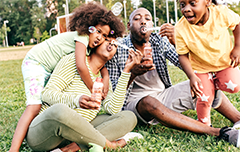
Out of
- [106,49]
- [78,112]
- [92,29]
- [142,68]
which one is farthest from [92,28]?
[78,112]

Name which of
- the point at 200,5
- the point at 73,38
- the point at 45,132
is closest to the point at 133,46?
the point at 73,38

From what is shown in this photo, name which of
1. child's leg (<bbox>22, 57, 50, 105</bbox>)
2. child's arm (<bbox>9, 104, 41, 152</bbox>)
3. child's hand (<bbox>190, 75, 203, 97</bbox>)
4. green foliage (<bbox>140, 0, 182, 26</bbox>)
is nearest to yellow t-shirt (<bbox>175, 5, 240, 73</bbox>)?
child's hand (<bbox>190, 75, 203, 97</bbox>)

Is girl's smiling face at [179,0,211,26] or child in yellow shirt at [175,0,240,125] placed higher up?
girl's smiling face at [179,0,211,26]

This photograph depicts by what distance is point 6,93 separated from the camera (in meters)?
5.26

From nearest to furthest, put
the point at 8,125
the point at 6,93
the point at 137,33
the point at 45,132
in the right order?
1. the point at 45,132
2. the point at 137,33
3. the point at 8,125
4. the point at 6,93

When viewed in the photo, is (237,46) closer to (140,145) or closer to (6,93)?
(140,145)

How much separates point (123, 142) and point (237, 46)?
4.79 feet

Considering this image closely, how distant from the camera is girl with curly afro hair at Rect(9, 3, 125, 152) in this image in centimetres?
249

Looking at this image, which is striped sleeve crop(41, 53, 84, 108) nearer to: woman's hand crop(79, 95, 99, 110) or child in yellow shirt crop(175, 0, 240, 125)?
woman's hand crop(79, 95, 99, 110)

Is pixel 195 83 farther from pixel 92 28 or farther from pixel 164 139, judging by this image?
pixel 92 28

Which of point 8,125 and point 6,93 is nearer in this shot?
point 8,125

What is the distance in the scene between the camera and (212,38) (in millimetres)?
2475

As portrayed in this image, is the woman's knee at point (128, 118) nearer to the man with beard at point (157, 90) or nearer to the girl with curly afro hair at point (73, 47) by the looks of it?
the man with beard at point (157, 90)

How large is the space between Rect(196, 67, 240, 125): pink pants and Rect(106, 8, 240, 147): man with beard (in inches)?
5.4
